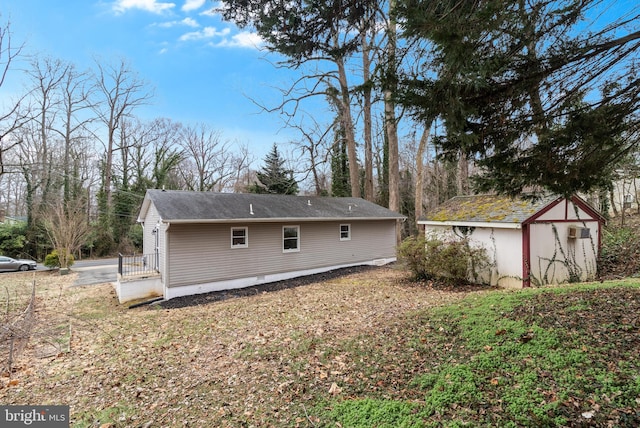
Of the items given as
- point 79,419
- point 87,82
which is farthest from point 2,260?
point 79,419

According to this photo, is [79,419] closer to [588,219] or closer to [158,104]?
[588,219]

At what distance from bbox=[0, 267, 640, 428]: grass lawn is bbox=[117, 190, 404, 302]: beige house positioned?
11.8 ft

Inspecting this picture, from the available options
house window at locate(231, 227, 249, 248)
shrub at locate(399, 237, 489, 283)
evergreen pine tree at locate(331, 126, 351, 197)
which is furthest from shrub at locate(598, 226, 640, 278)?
evergreen pine tree at locate(331, 126, 351, 197)

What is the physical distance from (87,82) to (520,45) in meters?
29.1

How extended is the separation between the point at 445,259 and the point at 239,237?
23.3ft

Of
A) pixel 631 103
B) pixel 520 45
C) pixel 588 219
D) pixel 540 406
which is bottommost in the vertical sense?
pixel 540 406

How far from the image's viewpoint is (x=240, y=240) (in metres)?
11.3

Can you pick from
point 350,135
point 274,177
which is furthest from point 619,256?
point 274,177

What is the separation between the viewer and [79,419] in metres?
3.46

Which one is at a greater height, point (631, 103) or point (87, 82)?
point (87, 82)

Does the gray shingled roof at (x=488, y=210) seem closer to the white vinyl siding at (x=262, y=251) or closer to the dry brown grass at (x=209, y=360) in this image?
the dry brown grass at (x=209, y=360)

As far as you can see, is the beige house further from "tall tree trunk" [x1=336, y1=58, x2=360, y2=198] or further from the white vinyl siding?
"tall tree trunk" [x1=336, y1=58, x2=360, y2=198]

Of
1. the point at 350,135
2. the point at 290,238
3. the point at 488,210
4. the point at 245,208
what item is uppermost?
the point at 350,135
